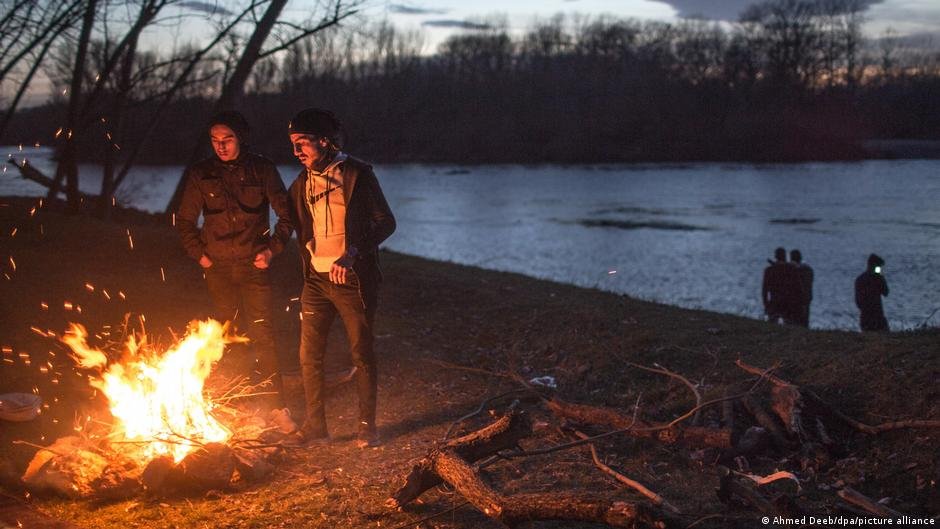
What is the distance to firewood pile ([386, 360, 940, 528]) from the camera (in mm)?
4051

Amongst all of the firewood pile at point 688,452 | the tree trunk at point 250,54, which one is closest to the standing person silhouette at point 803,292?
the firewood pile at point 688,452

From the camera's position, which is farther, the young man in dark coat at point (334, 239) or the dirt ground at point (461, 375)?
the young man in dark coat at point (334, 239)

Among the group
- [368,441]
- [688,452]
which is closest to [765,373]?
[688,452]

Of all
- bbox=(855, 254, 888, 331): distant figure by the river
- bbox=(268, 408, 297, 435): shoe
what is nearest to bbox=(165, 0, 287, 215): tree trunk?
bbox=(268, 408, 297, 435): shoe

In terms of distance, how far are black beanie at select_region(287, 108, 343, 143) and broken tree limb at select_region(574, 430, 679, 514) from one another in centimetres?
255

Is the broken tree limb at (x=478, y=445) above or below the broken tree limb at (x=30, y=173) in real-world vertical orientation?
below

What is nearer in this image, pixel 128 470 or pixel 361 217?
pixel 128 470

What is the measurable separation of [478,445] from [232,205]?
257 centimetres

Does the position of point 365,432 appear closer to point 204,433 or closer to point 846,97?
point 204,433

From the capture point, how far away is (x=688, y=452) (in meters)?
5.59

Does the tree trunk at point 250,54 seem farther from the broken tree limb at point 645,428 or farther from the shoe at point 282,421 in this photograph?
the broken tree limb at point 645,428

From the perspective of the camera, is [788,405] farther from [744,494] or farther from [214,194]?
[214,194]

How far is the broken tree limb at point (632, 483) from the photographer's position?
4.25 m

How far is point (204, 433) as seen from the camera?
17.3ft
